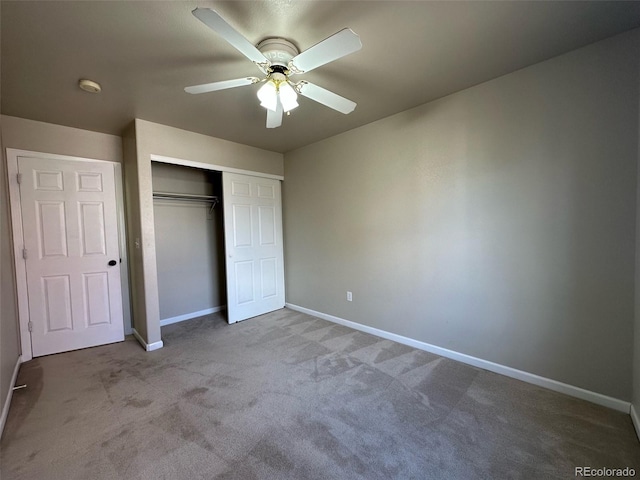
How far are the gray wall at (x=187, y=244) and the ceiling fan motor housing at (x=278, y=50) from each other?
270cm

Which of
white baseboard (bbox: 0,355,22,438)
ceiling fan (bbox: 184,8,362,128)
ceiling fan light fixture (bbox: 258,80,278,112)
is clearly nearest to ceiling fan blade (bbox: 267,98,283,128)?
ceiling fan (bbox: 184,8,362,128)

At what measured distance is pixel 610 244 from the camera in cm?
182

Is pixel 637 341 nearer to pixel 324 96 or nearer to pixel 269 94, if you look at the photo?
pixel 324 96

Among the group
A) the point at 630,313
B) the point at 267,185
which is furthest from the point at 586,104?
the point at 267,185

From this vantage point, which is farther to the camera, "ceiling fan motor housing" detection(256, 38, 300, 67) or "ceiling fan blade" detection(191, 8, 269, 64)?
"ceiling fan motor housing" detection(256, 38, 300, 67)

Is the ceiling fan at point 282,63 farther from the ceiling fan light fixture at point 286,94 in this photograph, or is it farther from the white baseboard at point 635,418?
the white baseboard at point 635,418

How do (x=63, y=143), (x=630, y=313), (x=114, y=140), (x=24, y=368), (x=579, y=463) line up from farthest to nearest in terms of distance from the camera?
(x=114, y=140) < (x=63, y=143) < (x=24, y=368) < (x=630, y=313) < (x=579, y=463)

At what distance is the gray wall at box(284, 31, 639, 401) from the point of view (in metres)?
1.81

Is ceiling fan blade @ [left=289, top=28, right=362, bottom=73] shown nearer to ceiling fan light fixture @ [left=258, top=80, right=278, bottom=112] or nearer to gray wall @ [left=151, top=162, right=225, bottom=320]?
ceiling fan light fixture @ [left=258, top=80, right=278, bottom=112]

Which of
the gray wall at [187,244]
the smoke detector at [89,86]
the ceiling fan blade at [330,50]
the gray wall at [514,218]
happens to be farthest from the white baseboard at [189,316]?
the ceiling fan blade at [330,50]

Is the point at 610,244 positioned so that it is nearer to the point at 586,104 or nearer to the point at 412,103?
the point at 586,104

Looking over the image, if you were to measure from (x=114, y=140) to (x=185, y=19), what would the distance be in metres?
2.41

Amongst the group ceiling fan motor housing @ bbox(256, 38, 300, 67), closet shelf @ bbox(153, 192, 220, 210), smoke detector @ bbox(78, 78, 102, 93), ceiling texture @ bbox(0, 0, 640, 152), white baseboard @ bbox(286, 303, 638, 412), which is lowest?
white baseboard @ bbox(286, 303, 638, 412)

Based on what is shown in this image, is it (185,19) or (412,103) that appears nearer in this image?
(185,19)
